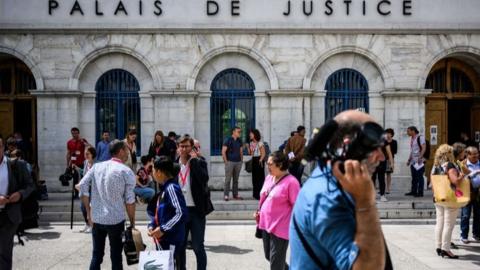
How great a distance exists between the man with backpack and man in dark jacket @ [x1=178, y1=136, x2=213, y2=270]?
8826 millimetres

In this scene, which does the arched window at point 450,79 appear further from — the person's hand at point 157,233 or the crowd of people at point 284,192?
the person's hand at point 157,233

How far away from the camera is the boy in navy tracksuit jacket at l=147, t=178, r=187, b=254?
5.55m

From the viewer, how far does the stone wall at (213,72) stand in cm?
1568

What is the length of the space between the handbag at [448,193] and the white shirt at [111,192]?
5186 millimetres

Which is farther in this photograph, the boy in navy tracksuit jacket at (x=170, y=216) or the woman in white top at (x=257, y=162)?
the woman in white top at (x=257, y=162)

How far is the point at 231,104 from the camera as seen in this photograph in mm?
16188

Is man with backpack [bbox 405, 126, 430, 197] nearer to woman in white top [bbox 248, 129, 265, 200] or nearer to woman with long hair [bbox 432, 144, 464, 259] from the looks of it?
woman in white top [bbox 248, 129, 265, 200]

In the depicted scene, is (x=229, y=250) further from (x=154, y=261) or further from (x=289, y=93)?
(x=289, y=93)

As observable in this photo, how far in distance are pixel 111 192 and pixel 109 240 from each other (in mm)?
569

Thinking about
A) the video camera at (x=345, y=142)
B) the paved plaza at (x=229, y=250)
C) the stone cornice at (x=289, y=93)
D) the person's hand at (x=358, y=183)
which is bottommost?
the paved plaza at (x=229, y=250)

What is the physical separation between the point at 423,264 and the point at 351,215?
656cm

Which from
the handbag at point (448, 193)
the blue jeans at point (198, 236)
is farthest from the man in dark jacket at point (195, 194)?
the handbag at point (448, 193)

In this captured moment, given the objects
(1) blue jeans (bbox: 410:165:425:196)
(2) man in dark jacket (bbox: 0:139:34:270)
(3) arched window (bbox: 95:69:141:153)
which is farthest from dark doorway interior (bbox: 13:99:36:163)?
(1) blue jeans (bbox: 410:165:425:196)

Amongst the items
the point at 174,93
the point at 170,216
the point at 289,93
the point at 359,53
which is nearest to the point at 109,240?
the point at 170,216
